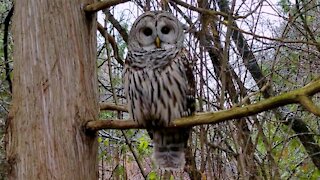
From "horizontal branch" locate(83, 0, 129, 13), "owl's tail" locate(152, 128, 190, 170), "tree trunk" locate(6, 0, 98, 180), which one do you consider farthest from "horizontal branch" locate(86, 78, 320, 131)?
"owl's tail" locate(152, 128, 190, 170)

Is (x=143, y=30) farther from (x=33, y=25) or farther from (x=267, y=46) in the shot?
(x=267, y=46)

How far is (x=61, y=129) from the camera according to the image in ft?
5.76

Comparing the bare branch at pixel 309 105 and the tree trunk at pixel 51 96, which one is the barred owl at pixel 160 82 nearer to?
the tree trunk at pixel 51 96

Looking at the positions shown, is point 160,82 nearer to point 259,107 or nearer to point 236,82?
point 259,107

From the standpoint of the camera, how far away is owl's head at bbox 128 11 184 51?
2186 millimetres

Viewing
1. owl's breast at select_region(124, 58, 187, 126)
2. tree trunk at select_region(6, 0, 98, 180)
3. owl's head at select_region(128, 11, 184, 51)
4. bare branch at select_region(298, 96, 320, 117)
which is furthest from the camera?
owl's head at select_region(128, 11, 184, 51)

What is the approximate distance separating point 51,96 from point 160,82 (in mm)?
459

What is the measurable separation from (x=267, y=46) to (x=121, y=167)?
104 cm

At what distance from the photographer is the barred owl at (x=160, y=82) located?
6.79 ft

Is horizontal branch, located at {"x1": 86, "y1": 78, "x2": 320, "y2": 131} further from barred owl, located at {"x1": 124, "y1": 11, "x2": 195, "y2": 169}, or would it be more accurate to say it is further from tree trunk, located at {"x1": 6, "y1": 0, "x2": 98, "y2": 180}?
barred owl, located at {"x1": 124, "y1": 11, "x2": 195, "y2": 169}

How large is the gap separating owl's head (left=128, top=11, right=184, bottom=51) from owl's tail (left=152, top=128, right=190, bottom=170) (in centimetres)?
35

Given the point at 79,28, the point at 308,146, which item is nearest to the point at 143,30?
the point at 79,28

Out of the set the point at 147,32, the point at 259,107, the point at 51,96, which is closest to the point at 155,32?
the point at 147,32

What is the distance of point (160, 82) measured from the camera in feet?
6.75
